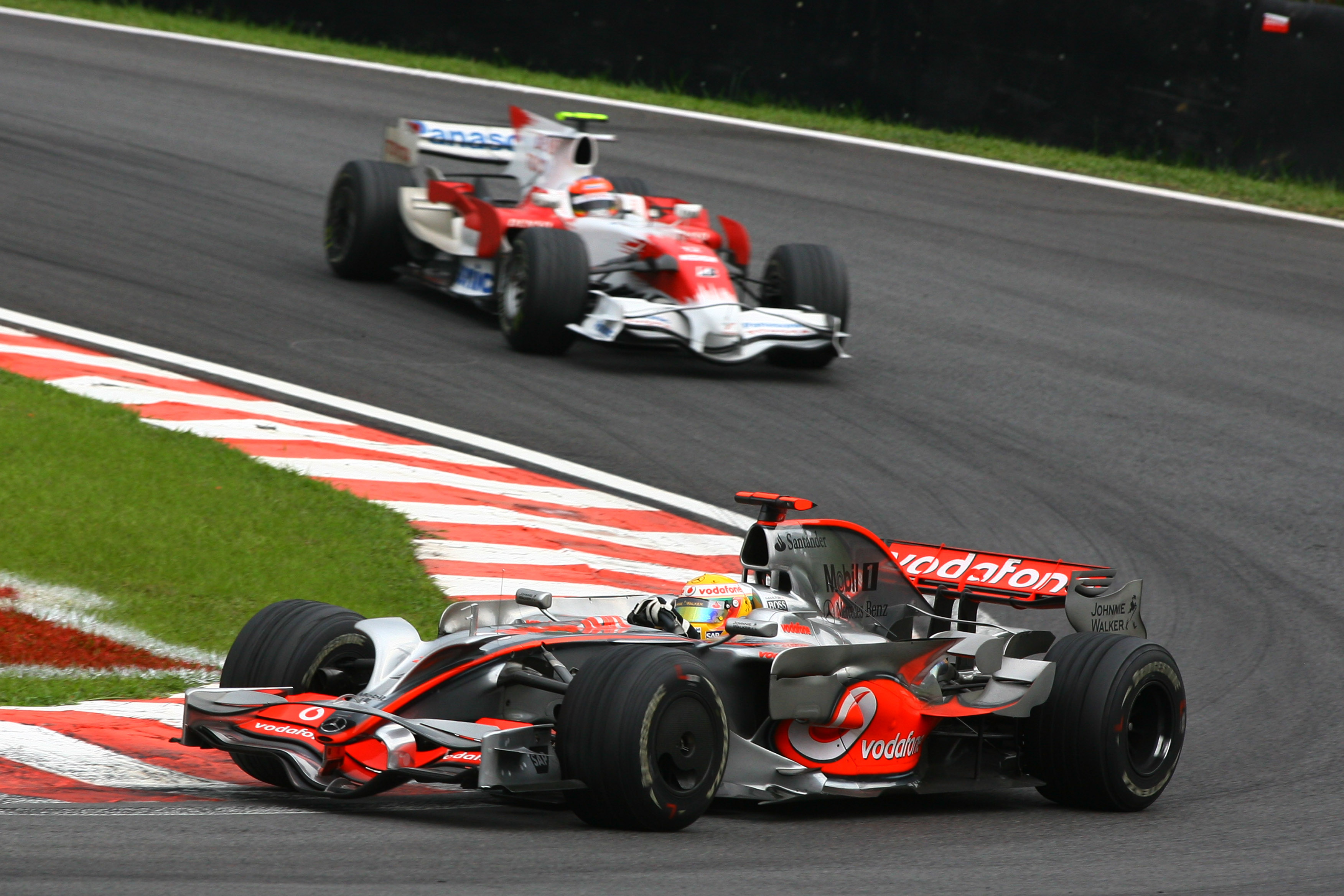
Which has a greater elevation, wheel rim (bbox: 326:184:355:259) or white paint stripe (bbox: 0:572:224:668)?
wheel rim (bbox: 326:184:355:259)

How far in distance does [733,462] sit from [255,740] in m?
6.17

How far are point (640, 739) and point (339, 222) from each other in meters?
10.5

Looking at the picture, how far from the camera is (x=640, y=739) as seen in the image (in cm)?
486

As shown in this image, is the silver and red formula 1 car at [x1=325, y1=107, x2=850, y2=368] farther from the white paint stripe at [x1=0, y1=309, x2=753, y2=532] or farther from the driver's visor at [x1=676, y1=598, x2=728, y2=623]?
the driver's visor at [x1=676, y1=598, x2=728, y2=623]

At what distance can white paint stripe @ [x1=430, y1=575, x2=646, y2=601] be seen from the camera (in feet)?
26.4

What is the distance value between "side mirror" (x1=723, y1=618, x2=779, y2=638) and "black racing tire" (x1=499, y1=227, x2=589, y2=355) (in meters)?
6.94

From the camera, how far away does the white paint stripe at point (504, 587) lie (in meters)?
8.04

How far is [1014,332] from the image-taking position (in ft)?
47.7

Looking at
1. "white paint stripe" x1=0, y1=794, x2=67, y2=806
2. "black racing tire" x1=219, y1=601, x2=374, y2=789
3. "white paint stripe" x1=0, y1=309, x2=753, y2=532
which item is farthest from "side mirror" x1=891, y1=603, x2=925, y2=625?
"white paint stripe" x1=0, y1=794, x2=67, y2=806

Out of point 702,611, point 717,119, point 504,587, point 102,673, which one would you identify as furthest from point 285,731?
point 717,119

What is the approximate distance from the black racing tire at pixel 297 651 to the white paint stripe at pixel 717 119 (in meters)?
14.7

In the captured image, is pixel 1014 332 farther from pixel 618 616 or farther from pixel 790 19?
pixel 618 616

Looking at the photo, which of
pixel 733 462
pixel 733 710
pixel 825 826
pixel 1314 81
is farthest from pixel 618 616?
pixel 1314 81

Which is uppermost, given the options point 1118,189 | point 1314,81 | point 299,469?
point 1314,81
